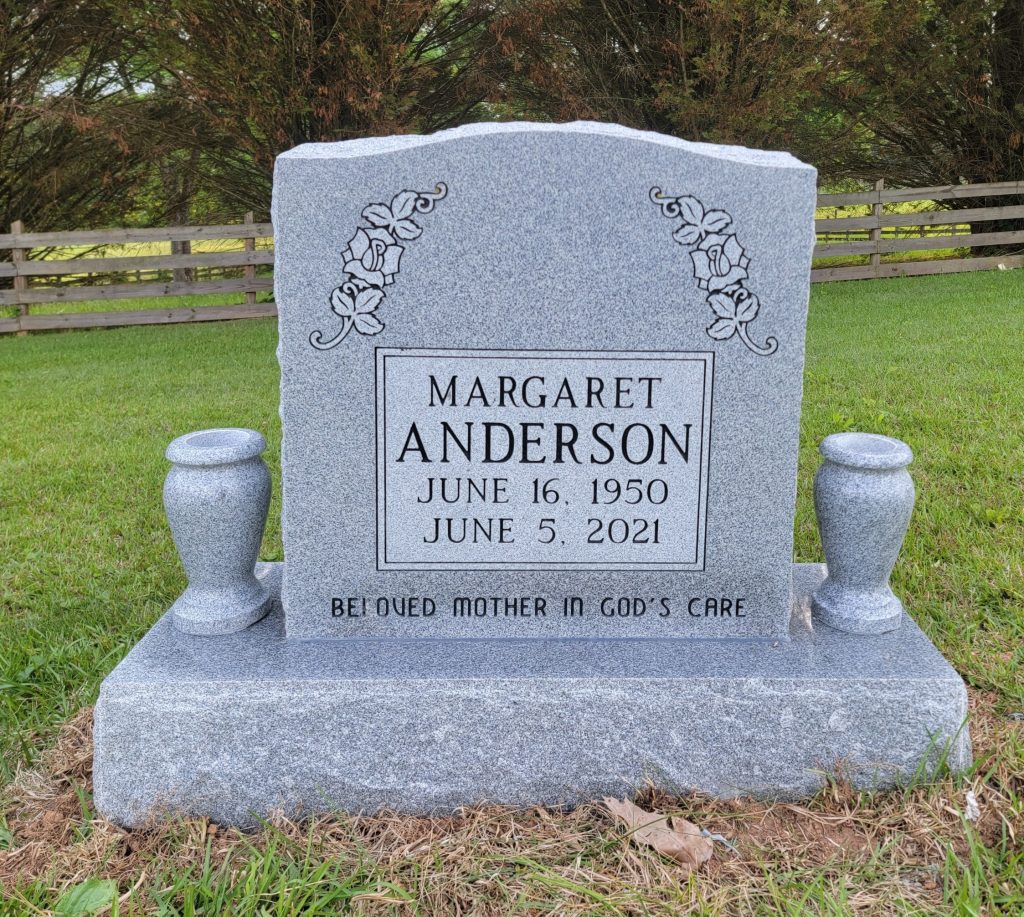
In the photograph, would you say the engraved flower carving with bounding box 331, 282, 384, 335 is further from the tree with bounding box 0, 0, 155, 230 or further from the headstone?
the tree with bounding box 0, 0, 155, 230

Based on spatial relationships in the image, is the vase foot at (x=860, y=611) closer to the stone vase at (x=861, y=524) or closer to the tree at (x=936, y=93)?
the stone vase at (x=861, y=524)

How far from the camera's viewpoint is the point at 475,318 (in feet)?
8.40

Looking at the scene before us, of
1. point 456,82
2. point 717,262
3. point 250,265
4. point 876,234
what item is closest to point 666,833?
point 717,262

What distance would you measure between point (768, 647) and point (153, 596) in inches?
93.0

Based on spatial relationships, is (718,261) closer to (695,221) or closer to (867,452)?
(695,221)

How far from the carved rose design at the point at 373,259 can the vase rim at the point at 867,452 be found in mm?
1286

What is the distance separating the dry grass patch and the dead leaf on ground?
1.1 inches

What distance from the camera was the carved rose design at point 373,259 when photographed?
98.2 inches

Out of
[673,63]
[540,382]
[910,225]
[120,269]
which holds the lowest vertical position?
[540,382]

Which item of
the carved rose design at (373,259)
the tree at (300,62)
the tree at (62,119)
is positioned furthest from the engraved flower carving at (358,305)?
the tree at (62,119)

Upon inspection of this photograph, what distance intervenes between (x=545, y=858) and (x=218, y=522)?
123 centimetres

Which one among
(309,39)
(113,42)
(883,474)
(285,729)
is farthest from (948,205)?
(285,729)

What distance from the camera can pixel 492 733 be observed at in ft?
8.04

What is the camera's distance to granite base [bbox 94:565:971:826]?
7.91 feet
